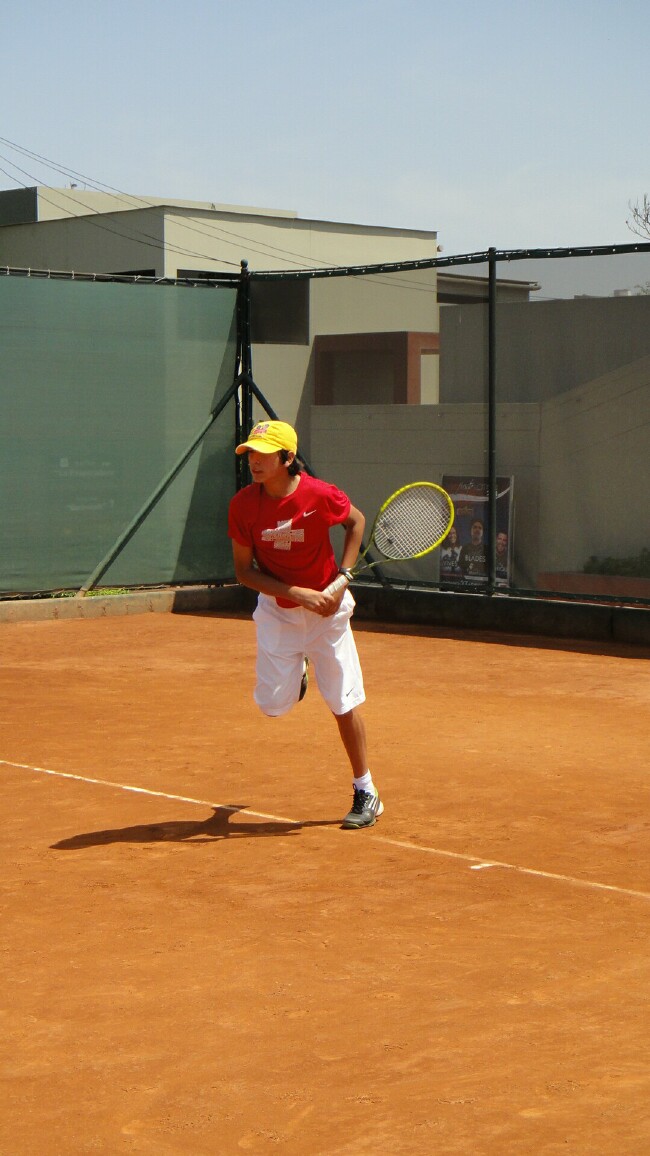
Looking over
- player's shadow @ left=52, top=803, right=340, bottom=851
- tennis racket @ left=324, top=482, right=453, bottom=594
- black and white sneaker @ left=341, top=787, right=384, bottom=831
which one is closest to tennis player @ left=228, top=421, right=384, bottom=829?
black and white sneaker @ left=341, top=787, right=384, bottom=831

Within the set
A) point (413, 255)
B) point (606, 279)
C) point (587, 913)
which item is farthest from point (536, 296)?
point (413, 255)

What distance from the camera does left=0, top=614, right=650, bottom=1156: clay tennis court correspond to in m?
3.36

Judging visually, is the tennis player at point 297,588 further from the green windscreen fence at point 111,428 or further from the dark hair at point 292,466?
the green windscreen fence at point 111,428

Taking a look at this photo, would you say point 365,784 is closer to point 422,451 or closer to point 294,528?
point 294,528

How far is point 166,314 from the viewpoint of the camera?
552 inches

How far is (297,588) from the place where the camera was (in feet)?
19.7

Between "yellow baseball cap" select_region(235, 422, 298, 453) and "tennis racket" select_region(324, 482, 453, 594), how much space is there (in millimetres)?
4315

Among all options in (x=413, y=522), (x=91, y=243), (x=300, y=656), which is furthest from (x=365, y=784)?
(x=91, y=243)

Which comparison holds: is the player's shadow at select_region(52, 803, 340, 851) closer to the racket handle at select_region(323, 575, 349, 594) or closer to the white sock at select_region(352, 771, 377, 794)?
the white sock at select_region(352, 771, 377, 794)

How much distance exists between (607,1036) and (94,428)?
10524mm

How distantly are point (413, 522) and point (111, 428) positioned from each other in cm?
401

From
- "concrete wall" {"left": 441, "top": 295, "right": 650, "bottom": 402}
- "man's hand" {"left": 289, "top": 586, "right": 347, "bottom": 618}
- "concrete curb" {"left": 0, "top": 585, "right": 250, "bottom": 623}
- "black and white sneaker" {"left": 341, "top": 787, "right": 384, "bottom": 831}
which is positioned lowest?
"black and white sneaker" {"left": 341, "top": 787, "right": 384, "bottom": 831}

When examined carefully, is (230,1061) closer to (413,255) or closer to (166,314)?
(166,314)

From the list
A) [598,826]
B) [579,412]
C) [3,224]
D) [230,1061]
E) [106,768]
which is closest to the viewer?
[230,1061]
